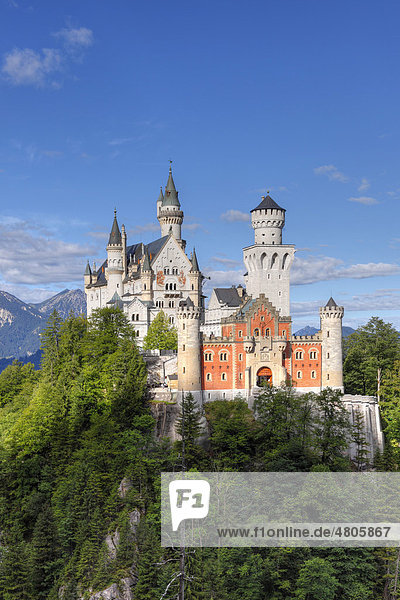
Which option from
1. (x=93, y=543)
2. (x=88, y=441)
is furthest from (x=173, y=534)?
(x=88, y=441)

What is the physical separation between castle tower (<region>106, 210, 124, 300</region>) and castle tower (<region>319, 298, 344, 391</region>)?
44.6 meters

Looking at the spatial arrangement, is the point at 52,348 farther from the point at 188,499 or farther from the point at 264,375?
the point at 188,499

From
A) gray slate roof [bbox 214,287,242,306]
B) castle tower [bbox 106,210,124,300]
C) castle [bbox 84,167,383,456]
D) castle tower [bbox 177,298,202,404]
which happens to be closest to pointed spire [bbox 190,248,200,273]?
gray slate roof [bbox 214,287,242,306]

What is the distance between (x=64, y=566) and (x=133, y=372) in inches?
830

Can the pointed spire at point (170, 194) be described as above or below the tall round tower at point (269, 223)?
above

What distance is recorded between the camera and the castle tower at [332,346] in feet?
228

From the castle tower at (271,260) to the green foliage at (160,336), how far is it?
40.0 ft

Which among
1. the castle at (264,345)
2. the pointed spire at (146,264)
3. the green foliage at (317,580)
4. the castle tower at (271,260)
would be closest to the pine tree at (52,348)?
the castle at (264,345)

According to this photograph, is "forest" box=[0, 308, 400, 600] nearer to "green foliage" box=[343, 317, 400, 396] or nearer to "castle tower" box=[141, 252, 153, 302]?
"green foliage" box=[343, 317, 400, 396]

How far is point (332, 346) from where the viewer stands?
69562 mm

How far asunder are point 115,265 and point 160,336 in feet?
83.8

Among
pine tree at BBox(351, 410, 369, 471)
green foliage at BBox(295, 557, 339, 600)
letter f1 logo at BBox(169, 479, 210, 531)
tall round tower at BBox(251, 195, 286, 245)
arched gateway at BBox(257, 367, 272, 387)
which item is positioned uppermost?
tall round tower at BBox(251, 195, 286, 245)

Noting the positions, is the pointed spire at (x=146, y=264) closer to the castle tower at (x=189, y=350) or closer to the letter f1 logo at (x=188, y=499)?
the castle tower at (x=189, y=350)

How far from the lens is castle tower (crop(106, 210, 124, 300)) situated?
105 m
